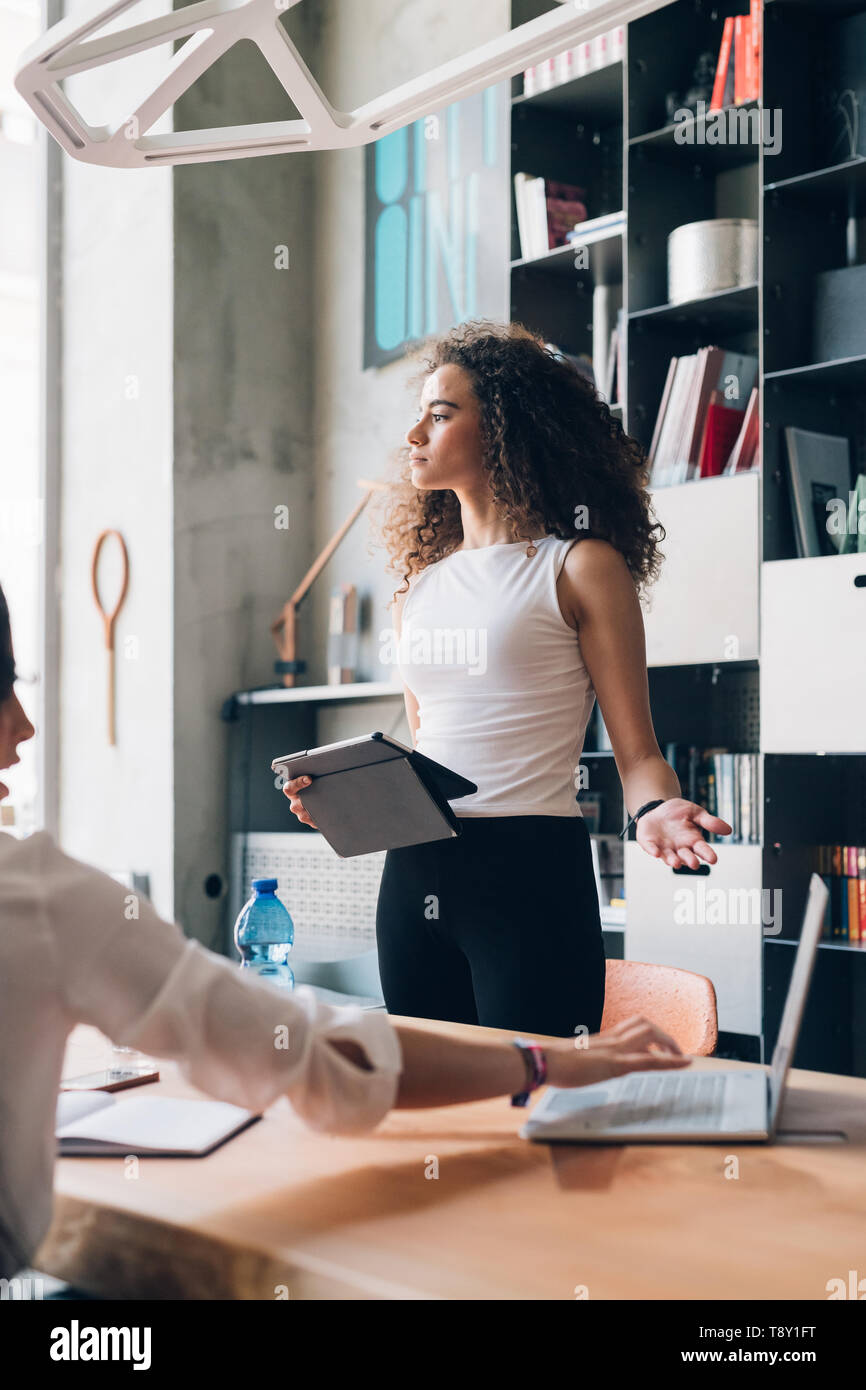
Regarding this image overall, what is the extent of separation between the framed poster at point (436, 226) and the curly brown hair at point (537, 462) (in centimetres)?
159

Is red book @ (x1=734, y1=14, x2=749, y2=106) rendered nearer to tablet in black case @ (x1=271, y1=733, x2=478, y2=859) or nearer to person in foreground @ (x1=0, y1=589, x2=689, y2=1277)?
tablet in black case @ (x1=271, y1=733, x2=478, y2=859)

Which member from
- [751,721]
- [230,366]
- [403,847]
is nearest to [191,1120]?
[403,847]

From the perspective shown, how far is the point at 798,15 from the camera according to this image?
2750 millimetres

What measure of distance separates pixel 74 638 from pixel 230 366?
1.04 meters

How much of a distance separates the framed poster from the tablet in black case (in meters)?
2.22

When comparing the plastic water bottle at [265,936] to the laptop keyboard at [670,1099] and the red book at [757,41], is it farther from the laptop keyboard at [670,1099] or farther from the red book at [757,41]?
the red book at [757,41]

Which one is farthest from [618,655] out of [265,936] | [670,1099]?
[265,936]

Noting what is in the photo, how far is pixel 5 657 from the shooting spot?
850 mm

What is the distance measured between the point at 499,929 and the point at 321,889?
82.2 inches

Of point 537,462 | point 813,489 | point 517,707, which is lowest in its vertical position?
point 517,707

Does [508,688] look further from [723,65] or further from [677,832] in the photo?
[723,65]

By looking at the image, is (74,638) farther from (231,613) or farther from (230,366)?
(230,366)

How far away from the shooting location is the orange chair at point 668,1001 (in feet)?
5.30

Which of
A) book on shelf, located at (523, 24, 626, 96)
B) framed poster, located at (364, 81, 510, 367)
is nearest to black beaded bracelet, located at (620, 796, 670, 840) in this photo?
book on shelf, located at (523, 24, 626, 96)
